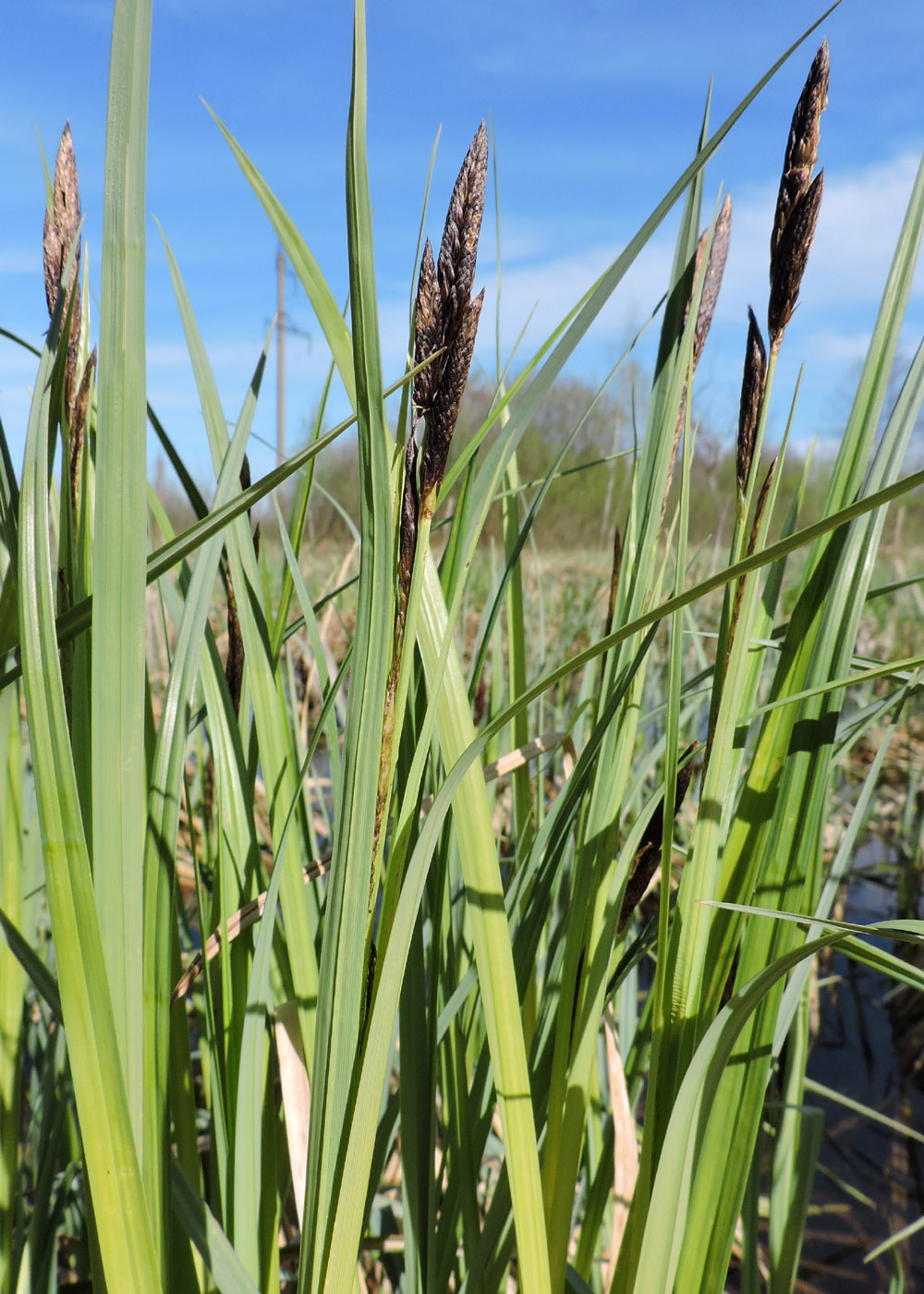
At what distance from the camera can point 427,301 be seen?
234 millimetres

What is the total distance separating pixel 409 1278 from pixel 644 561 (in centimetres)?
38

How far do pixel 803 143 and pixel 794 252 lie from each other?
0.04 m

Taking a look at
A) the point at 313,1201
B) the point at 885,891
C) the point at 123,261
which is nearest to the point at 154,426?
the point at 123,261

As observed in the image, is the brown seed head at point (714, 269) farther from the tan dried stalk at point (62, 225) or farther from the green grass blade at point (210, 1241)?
the green grass blade at point (210, 1241)

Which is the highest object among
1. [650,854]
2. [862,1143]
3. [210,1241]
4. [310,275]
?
[310,275]

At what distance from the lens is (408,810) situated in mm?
304

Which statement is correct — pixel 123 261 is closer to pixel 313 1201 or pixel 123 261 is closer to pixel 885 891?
pixel 313 1201

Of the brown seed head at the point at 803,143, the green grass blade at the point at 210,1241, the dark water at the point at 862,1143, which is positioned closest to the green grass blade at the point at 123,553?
the green grass blade at the point at 210,1241

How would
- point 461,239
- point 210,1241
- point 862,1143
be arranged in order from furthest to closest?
point 862,1143 → point 210,1241 → point 461,239

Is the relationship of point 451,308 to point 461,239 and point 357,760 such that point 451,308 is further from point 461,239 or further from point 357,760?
point 357,760

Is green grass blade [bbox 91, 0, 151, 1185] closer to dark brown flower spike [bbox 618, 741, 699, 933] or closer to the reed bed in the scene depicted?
the reed bed

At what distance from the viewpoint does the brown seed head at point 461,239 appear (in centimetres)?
23

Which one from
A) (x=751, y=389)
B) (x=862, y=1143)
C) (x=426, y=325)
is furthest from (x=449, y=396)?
(x=862, y=1143)

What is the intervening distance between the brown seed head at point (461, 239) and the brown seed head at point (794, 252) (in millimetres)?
126
